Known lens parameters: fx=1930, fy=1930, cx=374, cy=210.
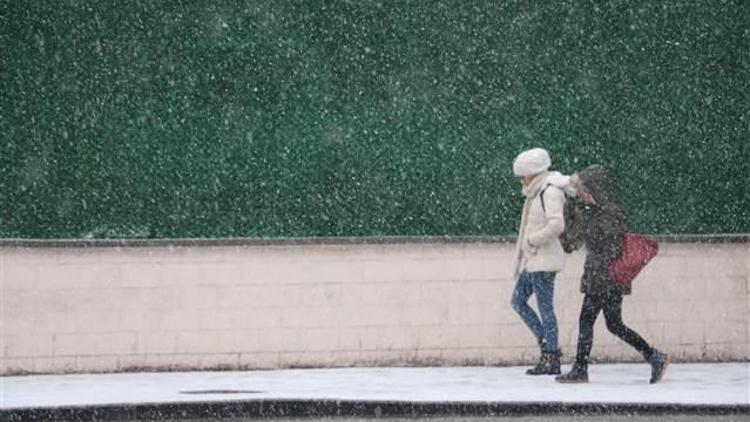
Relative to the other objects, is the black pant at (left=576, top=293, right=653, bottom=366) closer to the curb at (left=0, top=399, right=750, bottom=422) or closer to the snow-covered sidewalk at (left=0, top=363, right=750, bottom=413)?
the snow-covered sidewalk at (left=0, top=363, right=750, bottom=413)

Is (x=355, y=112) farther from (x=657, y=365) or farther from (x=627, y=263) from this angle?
(x=657, y=365)

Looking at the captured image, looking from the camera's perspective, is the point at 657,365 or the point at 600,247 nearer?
the point at 600,247

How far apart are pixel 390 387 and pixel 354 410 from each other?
1.34m

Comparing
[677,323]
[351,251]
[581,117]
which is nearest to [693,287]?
[677,323]

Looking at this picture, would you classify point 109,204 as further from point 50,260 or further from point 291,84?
point 291,84

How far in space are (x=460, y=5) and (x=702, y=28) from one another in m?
2.15

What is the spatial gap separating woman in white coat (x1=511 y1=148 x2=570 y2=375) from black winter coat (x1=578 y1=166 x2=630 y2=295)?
1.97 ft

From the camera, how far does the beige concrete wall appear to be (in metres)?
15.9

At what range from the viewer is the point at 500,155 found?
1653 cm

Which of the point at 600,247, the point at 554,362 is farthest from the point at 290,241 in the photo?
the point at 600,247

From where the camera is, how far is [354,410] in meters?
12.9

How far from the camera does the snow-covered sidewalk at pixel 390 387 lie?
43.0 ft

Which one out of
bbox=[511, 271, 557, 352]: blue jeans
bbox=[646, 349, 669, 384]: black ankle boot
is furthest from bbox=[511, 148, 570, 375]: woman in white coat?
bbox=[646, 349, 669, 384]: black ankle boot

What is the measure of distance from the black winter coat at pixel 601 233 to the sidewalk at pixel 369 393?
767 millimetres
